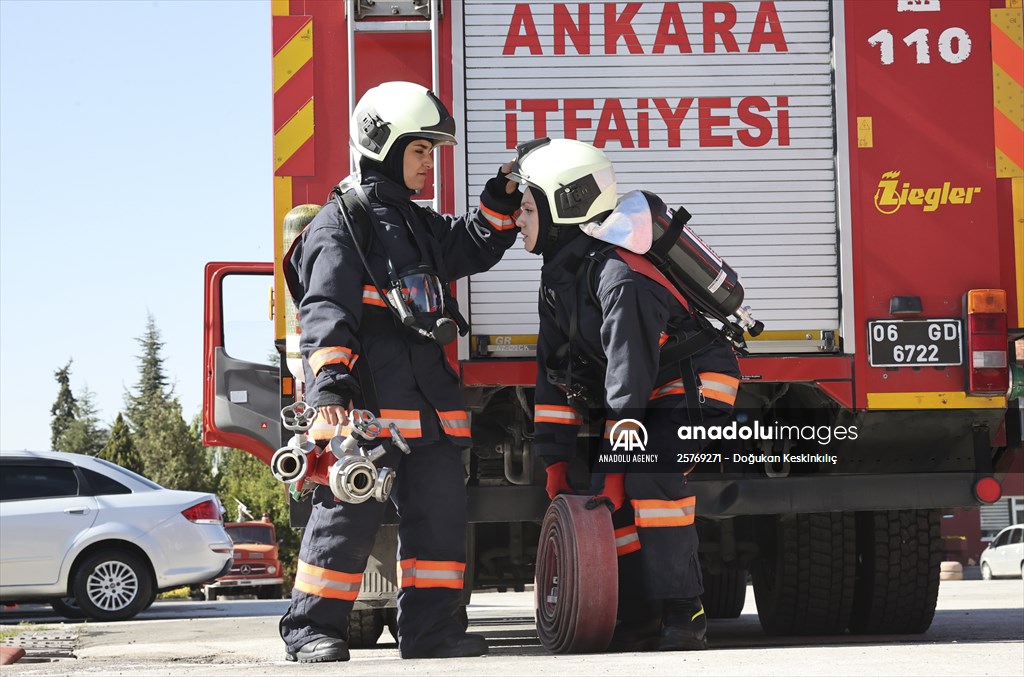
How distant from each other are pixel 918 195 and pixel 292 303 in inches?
104

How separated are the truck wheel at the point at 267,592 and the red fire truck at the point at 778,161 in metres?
18.1

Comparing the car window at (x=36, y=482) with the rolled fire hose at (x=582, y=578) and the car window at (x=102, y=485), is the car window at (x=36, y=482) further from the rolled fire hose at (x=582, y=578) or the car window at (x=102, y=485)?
the rolled fire hose at (x=582, y=578)

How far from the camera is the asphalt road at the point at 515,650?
4.06m

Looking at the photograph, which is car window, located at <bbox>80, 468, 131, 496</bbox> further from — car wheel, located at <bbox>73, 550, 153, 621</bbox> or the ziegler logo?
the ziegler logo

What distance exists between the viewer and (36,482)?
12461 millimetres

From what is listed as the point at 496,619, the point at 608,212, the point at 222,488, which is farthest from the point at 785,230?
the point at 222,488

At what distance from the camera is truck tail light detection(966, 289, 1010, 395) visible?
5969 mm

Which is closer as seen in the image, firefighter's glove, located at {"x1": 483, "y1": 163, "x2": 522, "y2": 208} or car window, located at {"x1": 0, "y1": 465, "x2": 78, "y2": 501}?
firefighter's glove, located at {"x1": 483, "y1": 163, "x2": 522, "y2": 208}

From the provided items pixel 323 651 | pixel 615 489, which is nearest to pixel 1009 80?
pixel 615 489

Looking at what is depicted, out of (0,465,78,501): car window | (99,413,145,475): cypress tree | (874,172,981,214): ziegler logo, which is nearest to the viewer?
(874,172,981,214): ziegler logo

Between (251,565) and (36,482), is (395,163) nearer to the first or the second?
(36,482)

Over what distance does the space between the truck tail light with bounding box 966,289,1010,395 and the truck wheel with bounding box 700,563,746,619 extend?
3.96 m

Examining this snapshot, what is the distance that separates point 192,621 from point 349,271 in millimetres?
7433

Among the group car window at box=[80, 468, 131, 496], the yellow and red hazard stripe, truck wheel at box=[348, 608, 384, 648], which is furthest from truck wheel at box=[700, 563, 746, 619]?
car window at box=[80, 468, 131, 496]
